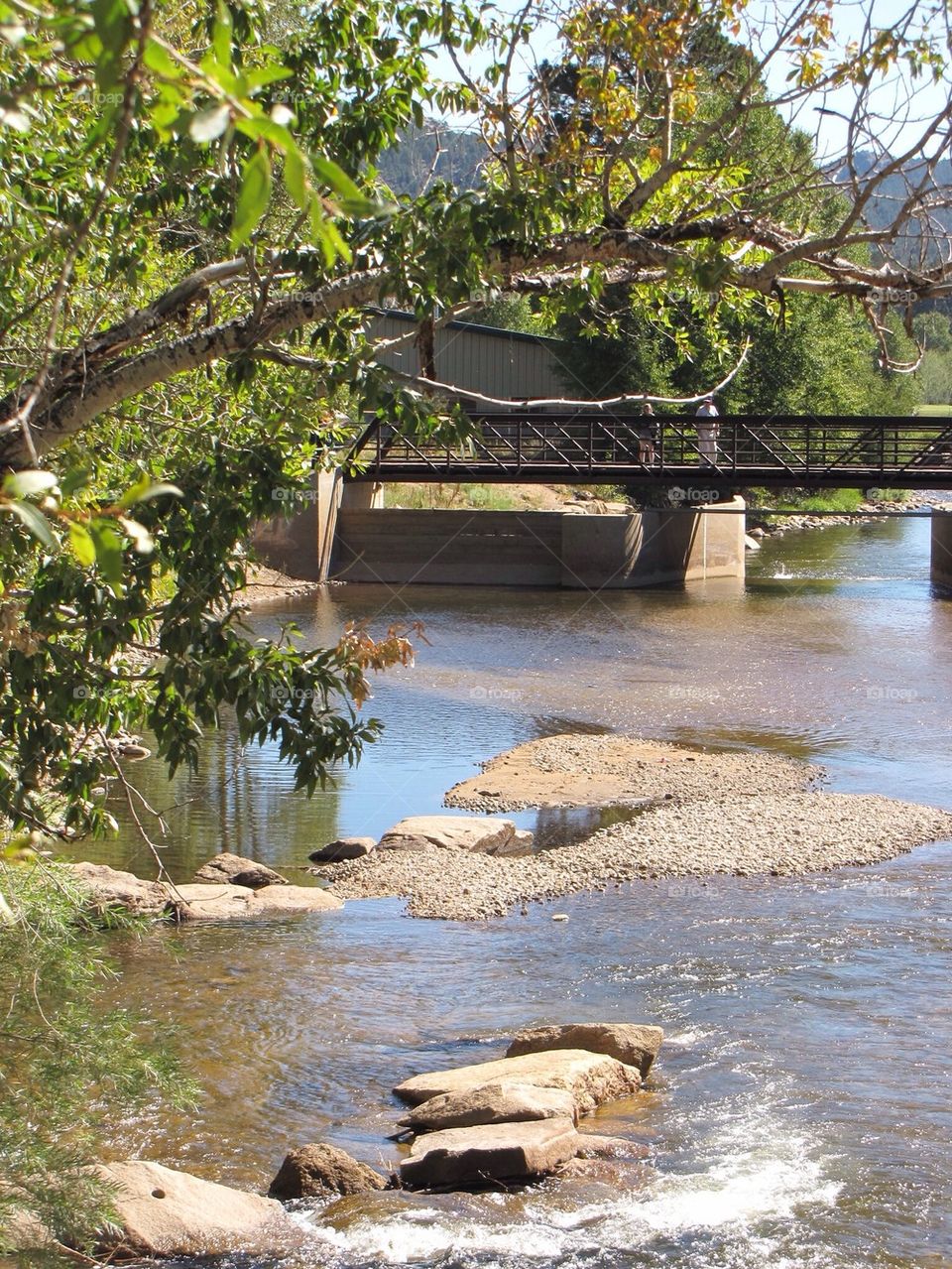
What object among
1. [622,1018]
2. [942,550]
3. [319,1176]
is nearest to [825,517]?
[942,550]

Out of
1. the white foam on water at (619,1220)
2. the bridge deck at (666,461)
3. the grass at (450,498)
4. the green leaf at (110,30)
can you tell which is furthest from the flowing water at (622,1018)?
the grass at (450,498)

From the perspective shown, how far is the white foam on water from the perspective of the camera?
218 inches

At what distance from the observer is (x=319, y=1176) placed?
5961 mm

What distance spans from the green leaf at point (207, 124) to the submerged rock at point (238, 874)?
9400 mm

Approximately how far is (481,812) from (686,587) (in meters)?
20.8

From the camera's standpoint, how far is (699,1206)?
5.87 meters

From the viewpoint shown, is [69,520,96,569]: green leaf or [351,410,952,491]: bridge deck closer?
[69,520,96,569]: green leaf

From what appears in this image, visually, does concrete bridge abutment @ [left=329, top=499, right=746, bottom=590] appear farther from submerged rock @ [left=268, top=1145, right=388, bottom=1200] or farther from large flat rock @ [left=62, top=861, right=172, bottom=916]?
submerged rock @ [left=268, top=1145, right=388, bottom=1200]

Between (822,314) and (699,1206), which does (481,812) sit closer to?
(699,1206)

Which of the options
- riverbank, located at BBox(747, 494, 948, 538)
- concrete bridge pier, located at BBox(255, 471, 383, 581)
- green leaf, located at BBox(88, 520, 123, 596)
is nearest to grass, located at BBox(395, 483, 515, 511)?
concrete bridge pier, located at BBox(255, 471, 383, 581)

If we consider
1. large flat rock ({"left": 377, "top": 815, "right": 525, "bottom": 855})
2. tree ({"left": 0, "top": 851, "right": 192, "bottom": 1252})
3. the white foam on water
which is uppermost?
tree ({"left": 0, "top": 851, "right": 192, "bottom": 1252})

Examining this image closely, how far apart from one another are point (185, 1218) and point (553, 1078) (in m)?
2.03

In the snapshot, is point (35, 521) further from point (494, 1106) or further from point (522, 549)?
point (522, 549)

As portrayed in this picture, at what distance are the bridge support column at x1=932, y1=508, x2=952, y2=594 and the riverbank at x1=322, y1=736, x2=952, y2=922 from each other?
18654 mm
